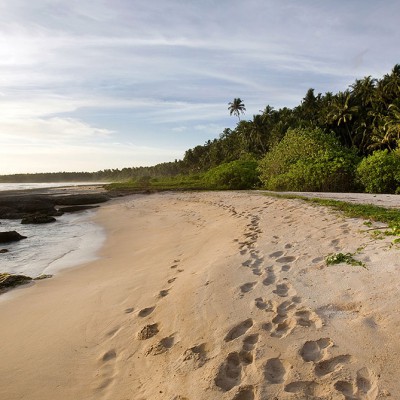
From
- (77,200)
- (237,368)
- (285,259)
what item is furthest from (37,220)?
(237,368)

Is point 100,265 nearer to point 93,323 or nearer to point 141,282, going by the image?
point 141,282

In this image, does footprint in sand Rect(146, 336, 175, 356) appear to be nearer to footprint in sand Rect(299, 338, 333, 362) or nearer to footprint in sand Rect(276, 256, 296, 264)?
footprint in sand Rect(299, 338, 333, 362)

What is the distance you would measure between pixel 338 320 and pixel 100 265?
19.5 feet

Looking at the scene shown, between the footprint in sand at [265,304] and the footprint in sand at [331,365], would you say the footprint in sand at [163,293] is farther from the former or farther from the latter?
the footprint in sand at [331,365]

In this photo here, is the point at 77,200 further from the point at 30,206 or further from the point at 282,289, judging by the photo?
the point at 282,289

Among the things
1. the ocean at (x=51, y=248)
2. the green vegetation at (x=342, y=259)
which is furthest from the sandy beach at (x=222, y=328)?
the ocean at (x=51, y=248)

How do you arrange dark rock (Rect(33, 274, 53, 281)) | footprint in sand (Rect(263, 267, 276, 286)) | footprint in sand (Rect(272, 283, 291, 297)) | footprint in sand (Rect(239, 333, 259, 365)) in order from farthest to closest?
dark rock (Rect(33, 274, 53, 281)) → footprint in sand (Rect(263, 267, 276, 286)) → footprint in sand (Rect(272, 283, 291, 297)) → footprint in sand (Rect(239, 333, 259, 365))

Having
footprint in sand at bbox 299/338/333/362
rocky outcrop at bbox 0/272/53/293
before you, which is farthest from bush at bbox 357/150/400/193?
footprint in sand at bbox 299/338/333/362

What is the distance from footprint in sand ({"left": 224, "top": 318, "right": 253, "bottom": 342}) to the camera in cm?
345

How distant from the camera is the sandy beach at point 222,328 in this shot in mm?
2795

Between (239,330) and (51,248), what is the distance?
8979 millimetres

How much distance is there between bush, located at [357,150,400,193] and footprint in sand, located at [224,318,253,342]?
69.4ft

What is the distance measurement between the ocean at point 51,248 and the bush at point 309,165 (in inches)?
606

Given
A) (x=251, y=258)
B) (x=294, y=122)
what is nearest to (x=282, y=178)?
(x=251, y=258)
